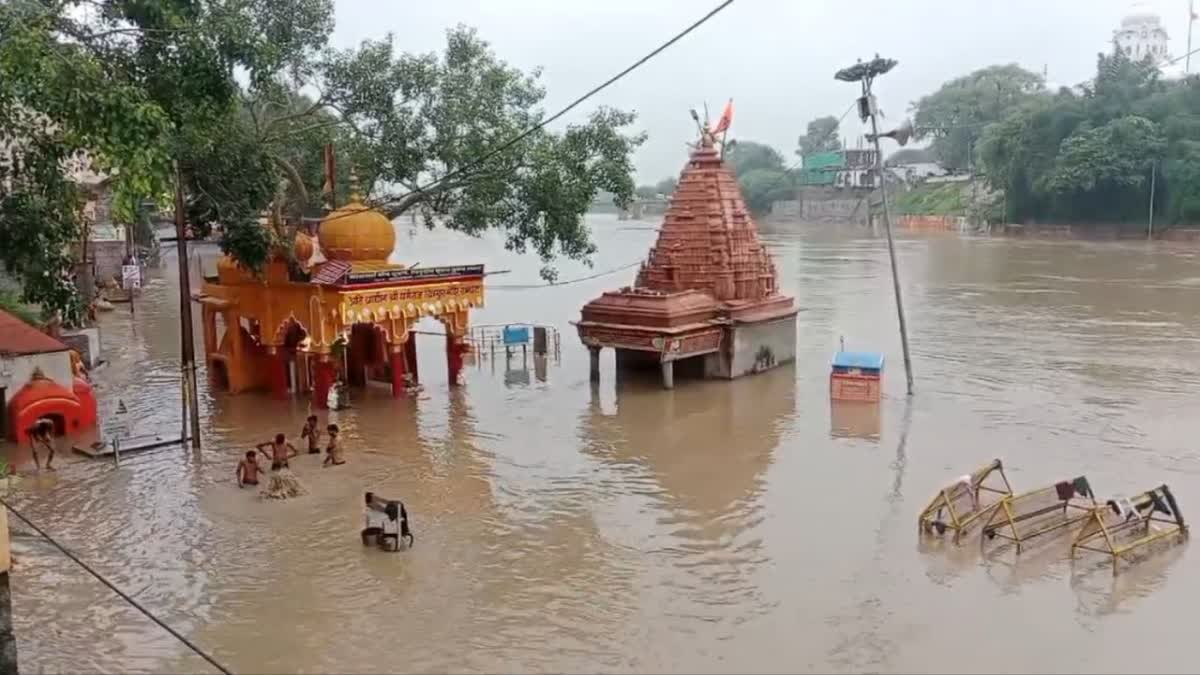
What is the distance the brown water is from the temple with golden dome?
112cm

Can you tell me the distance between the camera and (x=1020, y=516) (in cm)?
1230

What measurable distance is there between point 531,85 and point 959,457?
41.5 feet

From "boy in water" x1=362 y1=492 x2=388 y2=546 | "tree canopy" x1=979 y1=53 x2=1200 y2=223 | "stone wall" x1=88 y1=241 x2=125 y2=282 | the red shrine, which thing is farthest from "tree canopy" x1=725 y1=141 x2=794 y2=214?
"boy in water" x1=362 y1=492 x2=388 y2=546

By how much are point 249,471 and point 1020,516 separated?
33.2 ft

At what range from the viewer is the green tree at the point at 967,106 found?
94500 mm

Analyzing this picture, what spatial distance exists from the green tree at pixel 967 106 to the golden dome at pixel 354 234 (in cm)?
7916

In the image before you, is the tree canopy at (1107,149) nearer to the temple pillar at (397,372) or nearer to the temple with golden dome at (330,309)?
the temple with golden dome at (330,309)

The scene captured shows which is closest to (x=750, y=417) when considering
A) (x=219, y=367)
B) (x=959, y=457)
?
(x=959, y=457)

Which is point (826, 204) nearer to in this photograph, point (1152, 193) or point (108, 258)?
point (1152, 193)

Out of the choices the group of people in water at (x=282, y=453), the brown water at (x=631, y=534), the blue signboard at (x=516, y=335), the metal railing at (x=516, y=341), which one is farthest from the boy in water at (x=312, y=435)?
the blue signboard at (x=516, y=335)

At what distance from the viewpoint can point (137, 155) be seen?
31.2ft

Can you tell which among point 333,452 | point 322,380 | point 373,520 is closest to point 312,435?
point 333,452

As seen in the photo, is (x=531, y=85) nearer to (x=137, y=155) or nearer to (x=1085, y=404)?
(x=1085, y=404)

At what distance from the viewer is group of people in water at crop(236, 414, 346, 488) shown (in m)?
14.3
